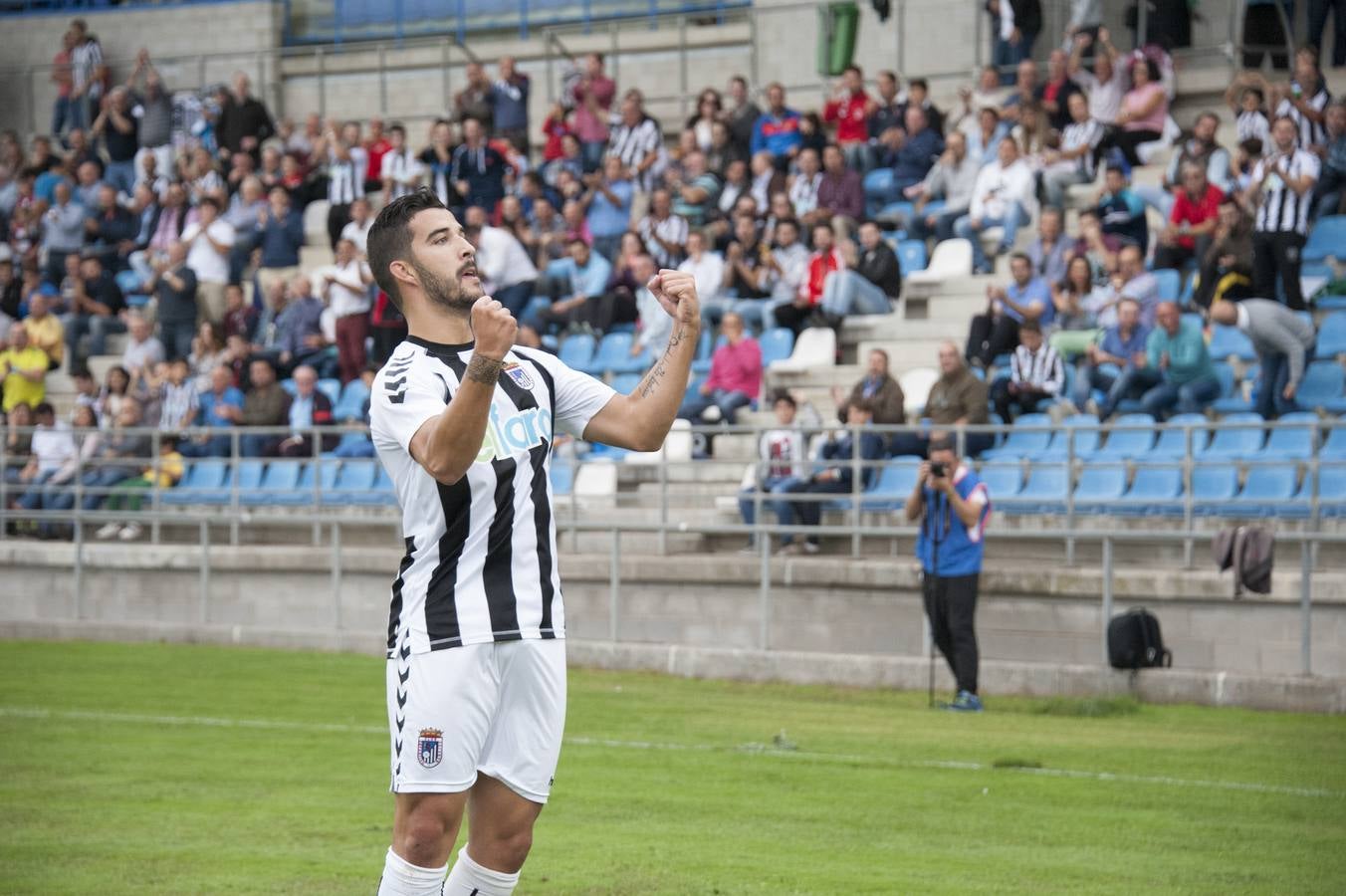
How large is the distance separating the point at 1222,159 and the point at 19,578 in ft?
43.9

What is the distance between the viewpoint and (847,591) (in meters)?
15.7

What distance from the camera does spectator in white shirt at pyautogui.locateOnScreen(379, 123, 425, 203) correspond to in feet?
80.6

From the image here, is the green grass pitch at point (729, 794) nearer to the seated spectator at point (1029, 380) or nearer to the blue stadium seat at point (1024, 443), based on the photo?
the blue stadium seat at point (1024, 443)

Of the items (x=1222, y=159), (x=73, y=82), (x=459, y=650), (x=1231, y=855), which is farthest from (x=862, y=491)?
(x=73, y=82)

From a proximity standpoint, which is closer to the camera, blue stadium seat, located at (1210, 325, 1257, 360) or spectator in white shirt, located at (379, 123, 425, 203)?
blue stadium seat, located at (1210, 325, 1257, 360)

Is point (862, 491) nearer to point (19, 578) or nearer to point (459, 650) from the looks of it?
point (19, 578)

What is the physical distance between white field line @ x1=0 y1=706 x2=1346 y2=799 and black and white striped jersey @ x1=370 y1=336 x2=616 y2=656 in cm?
617

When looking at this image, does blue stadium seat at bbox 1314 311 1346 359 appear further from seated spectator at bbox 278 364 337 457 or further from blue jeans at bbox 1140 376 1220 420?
seated spectator at bbox 278 364 337 457

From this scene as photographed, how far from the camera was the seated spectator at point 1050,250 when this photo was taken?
1809cm

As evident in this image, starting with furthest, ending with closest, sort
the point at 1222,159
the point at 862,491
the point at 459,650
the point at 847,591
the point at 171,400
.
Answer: the point at 171,400 < the point at 1222,159 < the point at 862,491 < the point at 847,591 < the point at 459,650

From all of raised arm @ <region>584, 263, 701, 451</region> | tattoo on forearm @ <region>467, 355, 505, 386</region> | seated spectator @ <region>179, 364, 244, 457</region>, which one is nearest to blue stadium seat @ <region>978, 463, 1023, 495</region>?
seated spectator @ <region>179, 364, 244, 457</region>

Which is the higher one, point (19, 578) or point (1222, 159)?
point (1222, 159)

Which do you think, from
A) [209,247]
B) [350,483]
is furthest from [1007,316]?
[209,247]

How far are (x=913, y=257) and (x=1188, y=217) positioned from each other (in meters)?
3.45
